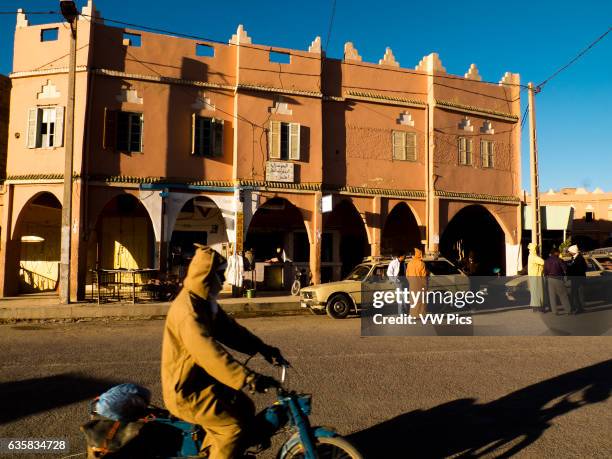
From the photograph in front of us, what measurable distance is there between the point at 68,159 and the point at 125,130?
2.78 meters

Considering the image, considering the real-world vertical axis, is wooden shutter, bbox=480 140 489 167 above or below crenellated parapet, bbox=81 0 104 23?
below

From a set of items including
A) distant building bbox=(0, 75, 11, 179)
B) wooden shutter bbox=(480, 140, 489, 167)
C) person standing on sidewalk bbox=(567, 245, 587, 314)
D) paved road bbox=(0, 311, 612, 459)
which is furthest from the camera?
wooden shutter bbox=(480, 140, 489, 167)

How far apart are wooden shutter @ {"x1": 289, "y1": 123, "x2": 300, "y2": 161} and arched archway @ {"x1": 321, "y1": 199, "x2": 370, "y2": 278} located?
10.6 feet

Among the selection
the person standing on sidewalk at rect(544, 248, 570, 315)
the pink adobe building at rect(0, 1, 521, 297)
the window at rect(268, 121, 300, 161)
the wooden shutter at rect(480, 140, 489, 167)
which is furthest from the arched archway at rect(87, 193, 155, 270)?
the wooden shutter at rect(480, 140, 489, 167)

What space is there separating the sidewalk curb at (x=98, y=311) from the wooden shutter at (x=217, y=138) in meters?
5.63

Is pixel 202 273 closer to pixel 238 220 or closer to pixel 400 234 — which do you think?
pixel 238 220

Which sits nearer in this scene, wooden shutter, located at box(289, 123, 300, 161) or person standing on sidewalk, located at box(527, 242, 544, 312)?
person standing on sidewalk, located at box(527, 242, 544, 312)

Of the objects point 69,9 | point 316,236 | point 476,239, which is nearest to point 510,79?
point 476,239

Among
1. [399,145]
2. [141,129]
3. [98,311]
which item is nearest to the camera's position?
[98,311]

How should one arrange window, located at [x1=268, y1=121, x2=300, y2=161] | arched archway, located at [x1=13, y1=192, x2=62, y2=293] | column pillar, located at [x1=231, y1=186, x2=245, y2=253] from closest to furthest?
column pillar, located at [x1=231, y1=186, x2=245, y2=253] → window, located at [x1=268, y1=121, x2=300, y2=161] → arched archway, located at [x1=13, y1=192, x2=62, y2=293]

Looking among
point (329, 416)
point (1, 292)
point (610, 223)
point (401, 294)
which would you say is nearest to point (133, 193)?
point (1, 292)

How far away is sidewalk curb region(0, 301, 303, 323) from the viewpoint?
1306 centimetres

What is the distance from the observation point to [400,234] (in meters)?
22.5

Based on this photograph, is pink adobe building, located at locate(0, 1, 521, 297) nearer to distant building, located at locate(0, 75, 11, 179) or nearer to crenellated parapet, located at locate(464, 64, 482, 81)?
crenellated parapet, located at locate(464, 64, 482, 81)
